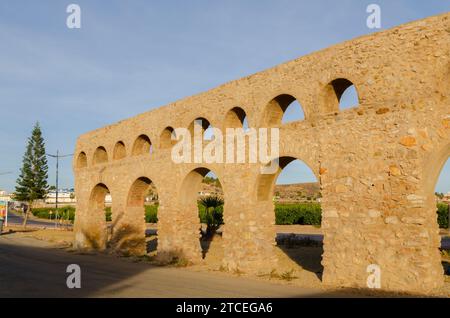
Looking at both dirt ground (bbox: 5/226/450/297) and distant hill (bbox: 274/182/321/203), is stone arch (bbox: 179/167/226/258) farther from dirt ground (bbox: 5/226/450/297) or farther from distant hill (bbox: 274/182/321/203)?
distant hill (bbox: 274/182/321/203)

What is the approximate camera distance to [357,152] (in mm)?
10562

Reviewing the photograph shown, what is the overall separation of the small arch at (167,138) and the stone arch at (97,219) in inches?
225

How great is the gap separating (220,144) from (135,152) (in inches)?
235

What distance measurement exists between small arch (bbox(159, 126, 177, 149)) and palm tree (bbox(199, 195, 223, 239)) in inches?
288

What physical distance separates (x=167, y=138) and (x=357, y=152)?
867 centimetres

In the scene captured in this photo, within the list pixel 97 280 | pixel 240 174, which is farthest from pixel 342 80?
pixel 97 280

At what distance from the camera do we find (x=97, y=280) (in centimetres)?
1105

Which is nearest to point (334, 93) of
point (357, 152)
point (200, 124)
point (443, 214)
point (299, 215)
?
point (357, 152)

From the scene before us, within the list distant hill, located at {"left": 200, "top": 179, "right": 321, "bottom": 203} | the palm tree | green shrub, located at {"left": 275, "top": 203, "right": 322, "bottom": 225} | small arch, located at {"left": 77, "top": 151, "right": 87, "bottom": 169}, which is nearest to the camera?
small arch, located at {"left": 77, "top": 151, "right": 87, "bottom": 169}

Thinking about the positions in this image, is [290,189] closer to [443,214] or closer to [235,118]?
[443,214]

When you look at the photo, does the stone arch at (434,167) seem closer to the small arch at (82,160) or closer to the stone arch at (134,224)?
the stone arch at (134,224)

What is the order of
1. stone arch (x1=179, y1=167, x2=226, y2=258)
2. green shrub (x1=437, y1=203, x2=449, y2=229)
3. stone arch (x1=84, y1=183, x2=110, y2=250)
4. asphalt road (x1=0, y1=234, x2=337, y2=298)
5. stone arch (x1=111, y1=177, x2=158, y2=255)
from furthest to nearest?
green shrub (x1=437, y1=203, x2=449, y2=229)
stone arch (x1=84, y1=183, x2=110, y2=250)
stone arch (x1=111, y1=177, x2=158, y2=255)
stone arch (x1=179, y1=167, x2=226, y2=258)
asphalt road (x1=0, y1=234, x2=337, y2=298)

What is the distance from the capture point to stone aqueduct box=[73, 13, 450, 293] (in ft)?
30.9

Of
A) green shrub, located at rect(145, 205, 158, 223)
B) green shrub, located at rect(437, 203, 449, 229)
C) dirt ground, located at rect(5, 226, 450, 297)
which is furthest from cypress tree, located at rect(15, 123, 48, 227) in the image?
green shrub, located at rect(437, 203, 449, 229)
